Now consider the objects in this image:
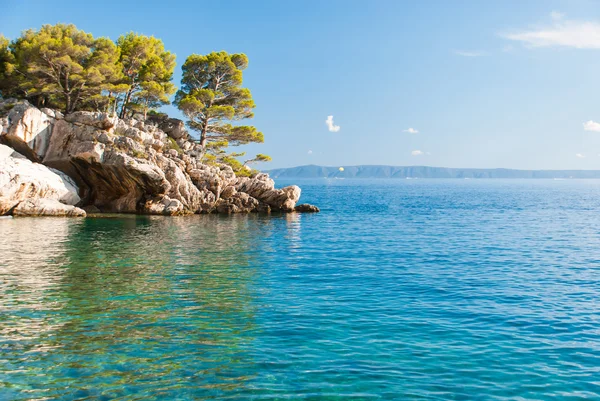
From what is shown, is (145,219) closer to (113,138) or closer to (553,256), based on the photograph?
(113,138)

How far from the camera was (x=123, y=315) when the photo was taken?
1623 centimetres

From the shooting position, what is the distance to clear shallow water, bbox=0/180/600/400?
1113cm

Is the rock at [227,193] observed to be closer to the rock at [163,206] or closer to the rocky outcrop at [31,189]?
the rock at [163,206]

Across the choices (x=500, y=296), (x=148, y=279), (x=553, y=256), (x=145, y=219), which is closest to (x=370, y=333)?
(x=500, y=296)

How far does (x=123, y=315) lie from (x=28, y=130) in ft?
126

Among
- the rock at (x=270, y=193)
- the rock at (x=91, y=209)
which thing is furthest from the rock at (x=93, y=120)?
the rock at (x=270, y=193)

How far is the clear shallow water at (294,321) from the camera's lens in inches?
438

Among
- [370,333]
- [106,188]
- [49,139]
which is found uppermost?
[49,139]

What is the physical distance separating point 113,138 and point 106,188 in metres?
6.50

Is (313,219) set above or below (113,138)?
below

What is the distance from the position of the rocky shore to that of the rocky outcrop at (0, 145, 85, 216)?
75 millimetres

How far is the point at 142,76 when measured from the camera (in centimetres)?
6281

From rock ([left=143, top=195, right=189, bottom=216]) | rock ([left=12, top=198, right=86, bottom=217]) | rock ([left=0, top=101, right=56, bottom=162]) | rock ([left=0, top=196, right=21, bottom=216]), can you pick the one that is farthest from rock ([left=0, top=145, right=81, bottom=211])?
rock ([left=143, top=195, right=189, bottom=216])

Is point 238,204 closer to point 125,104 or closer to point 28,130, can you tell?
point 125,104
